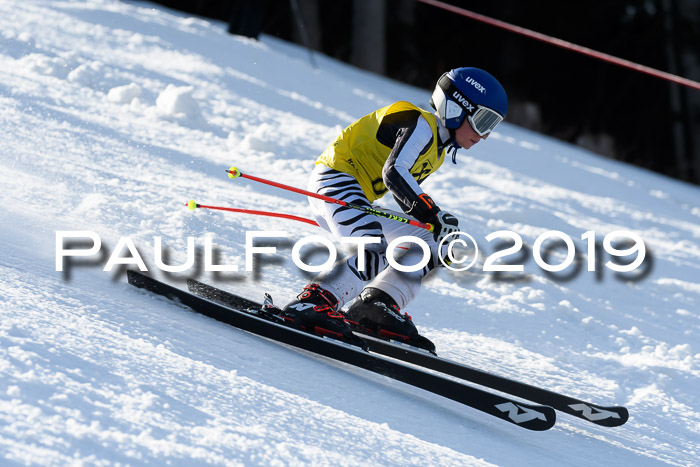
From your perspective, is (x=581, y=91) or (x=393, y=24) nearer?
(x=393, y=24)

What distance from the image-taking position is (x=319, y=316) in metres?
3.18

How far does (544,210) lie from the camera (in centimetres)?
640

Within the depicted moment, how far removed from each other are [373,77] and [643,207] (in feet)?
14.9

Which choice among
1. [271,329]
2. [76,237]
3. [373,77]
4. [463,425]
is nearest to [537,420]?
[463,425]

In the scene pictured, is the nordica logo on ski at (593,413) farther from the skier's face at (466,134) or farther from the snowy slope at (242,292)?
the skier's face at (466,134)

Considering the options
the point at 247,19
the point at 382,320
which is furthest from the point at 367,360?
the point at 247,19

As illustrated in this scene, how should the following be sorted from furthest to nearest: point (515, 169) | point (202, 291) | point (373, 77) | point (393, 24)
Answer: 1. point (393, 24)
2. point (373, 77)
3. point (515, 169)
4. point (202, 291)

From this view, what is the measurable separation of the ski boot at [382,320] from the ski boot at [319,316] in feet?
0.75

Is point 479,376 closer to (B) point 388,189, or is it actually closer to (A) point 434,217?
(A) point 434,217

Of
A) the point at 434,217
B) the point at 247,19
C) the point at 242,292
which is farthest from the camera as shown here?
the point at 247,19

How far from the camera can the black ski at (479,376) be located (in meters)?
2.84

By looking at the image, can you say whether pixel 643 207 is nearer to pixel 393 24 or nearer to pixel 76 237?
pixel 76 237

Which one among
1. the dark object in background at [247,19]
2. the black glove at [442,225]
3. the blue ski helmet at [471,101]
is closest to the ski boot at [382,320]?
the black glove at [442,225]

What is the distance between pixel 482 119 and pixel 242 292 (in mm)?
1375
